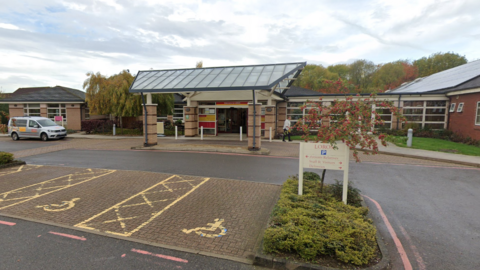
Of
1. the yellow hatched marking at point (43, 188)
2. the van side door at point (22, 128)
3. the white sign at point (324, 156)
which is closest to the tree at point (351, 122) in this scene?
the white sign at point (324, 156)

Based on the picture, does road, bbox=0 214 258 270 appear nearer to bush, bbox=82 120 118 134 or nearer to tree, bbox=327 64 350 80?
bush, bbox=82 120 118 134

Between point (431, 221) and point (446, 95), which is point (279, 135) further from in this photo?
point (431, 221)

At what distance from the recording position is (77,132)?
2591 centimetres

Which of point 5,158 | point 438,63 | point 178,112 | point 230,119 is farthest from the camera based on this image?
point 438,63

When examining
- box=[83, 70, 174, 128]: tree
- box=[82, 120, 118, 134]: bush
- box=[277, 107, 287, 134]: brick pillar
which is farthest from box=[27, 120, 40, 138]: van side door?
box=[277, 107, 287, 134]: brick pillar

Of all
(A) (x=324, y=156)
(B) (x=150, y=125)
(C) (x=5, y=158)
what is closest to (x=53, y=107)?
(B) (x=150, y=125)

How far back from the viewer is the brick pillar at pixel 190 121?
68.8ft

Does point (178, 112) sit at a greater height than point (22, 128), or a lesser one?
greater

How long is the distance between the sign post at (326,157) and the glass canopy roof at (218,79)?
7285 millimetres

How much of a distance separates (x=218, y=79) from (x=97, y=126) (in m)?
16.2

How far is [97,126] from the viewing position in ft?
81.7

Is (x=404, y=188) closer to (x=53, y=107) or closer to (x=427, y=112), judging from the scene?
(x=427, y=112)

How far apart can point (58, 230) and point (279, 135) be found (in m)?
17.1

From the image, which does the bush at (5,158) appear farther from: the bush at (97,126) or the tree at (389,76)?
the tree at (389,76)
